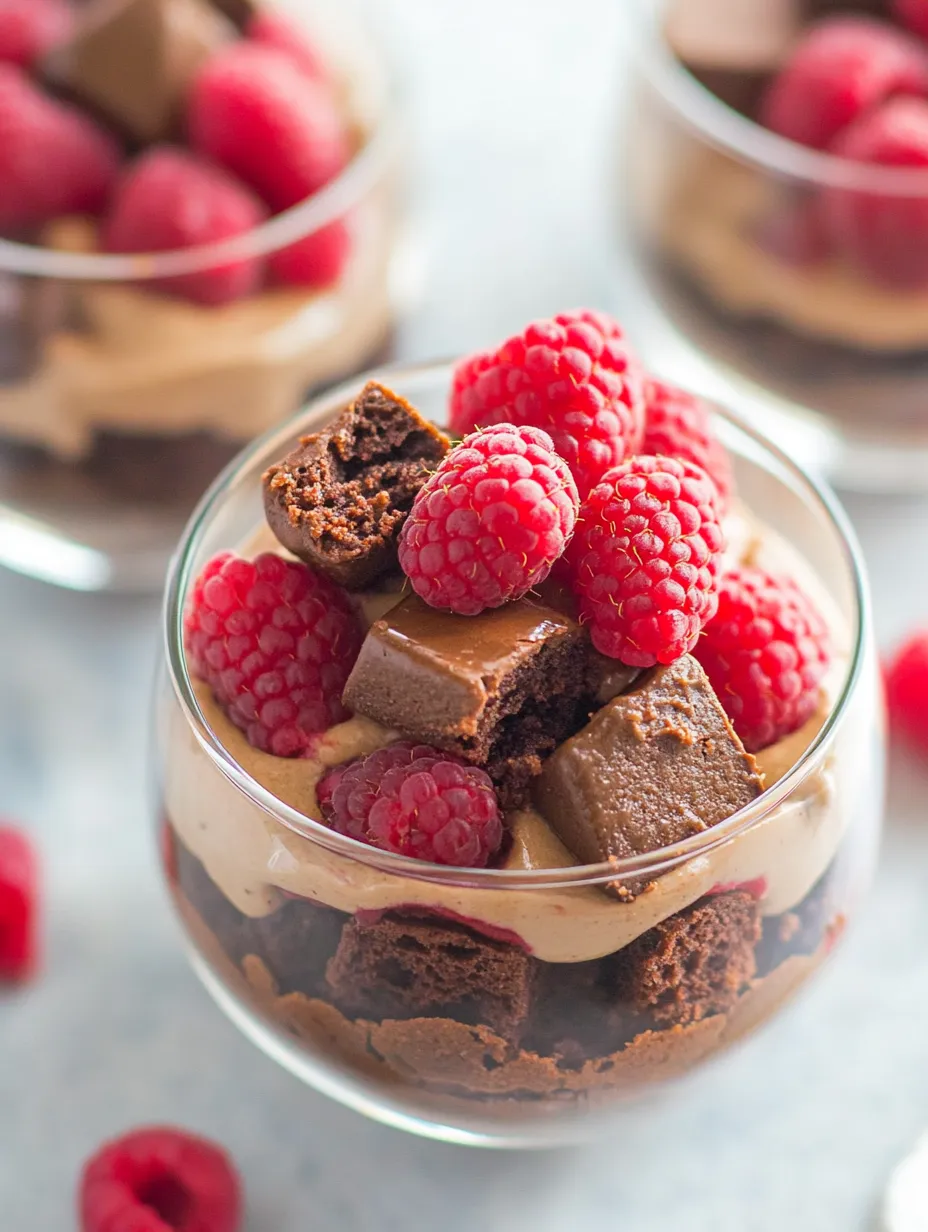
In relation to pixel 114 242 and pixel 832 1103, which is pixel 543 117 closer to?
Answer: pixel 114 242

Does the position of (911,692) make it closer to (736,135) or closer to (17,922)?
(736,135)

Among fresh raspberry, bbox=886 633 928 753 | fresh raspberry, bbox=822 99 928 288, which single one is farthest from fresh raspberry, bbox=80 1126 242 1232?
fresh raspberry, bbox=822 99 928 288

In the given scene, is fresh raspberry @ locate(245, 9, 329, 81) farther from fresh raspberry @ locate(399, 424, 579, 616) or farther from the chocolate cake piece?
the chocolate cake piece

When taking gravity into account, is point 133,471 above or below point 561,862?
below

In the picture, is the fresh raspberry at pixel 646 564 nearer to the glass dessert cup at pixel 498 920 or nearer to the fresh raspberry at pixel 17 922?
the glass dessert cup at pixel 498 920

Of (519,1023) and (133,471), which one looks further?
(133,471)

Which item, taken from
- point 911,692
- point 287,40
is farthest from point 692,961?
point 287,40

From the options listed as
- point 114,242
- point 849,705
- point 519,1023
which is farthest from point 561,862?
point 114,242
